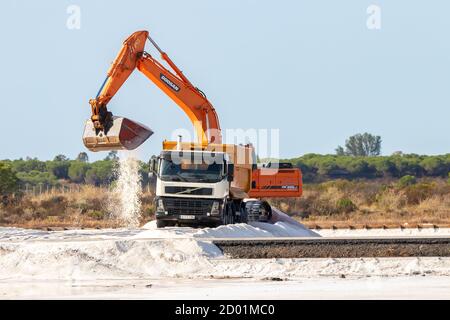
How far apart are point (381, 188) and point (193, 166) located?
34.9 metres

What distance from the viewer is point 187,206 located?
115ft

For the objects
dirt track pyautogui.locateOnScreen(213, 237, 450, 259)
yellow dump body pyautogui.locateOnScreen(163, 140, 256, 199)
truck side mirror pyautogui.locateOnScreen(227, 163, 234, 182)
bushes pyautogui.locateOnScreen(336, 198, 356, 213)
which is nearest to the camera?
dirt track pyautogui.locateOnScreen(213, 237, 450, 259)

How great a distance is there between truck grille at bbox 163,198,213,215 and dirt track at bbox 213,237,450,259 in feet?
22.8

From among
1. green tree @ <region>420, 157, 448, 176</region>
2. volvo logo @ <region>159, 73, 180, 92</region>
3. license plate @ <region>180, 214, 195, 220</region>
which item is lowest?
license plate @ <region>180, 214, 195, 220</region>

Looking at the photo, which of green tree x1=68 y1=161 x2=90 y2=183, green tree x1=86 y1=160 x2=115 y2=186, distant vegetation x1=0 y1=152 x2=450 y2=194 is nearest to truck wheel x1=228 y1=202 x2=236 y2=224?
green tree x1=86 y1=160 x2=115 y2=186

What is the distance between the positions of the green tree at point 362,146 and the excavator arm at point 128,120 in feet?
254

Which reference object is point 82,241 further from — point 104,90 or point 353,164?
point 353,164

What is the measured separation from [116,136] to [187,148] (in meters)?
2.44

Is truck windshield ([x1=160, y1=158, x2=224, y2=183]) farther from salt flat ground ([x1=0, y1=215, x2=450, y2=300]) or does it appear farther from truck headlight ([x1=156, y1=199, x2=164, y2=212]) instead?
salt flat ground ([x1=0, y1=215, x2=450, y2=300])

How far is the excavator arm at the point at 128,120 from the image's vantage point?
3666cm

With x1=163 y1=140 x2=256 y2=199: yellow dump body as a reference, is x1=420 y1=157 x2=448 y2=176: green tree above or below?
above

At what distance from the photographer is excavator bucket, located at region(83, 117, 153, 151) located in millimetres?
36375
